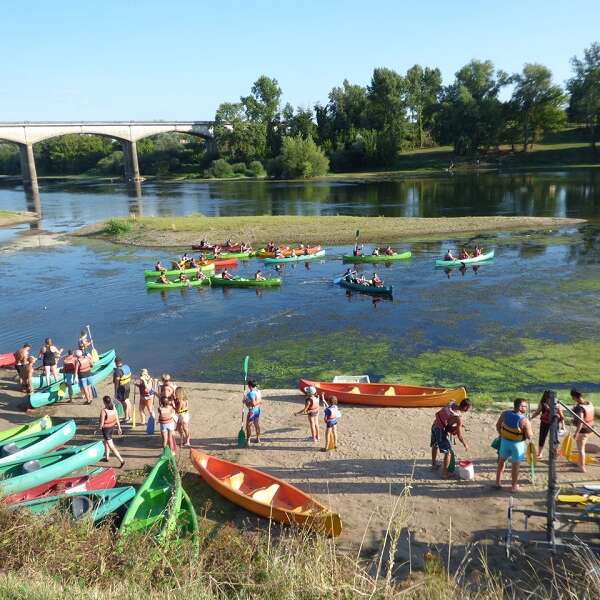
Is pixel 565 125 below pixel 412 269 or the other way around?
the other way around

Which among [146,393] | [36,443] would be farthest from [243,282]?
[36,443]

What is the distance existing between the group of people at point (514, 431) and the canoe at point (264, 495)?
2951mm

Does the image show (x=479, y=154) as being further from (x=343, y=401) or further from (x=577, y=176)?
(x=343, y=401)

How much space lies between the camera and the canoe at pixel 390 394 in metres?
15.7

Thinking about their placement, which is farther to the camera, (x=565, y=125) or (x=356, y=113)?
(x=356, y=113)

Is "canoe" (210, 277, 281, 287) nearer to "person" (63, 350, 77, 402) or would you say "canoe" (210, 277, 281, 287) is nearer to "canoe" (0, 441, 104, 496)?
"person" (63, 350, 77, 402)

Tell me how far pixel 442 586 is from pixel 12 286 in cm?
3385

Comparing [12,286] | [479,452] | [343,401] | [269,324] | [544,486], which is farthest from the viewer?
[12,286]

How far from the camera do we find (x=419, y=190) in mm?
A: 78062

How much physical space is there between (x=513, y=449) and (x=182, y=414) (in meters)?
7.09

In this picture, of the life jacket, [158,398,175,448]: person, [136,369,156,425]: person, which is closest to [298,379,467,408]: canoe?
[136,369,156,425]: person

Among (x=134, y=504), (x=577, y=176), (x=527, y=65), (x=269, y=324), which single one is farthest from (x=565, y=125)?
(x=134, y=504)

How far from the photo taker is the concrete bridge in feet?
351

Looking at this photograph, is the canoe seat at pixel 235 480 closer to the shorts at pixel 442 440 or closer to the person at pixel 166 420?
the person at pixel 166 420
